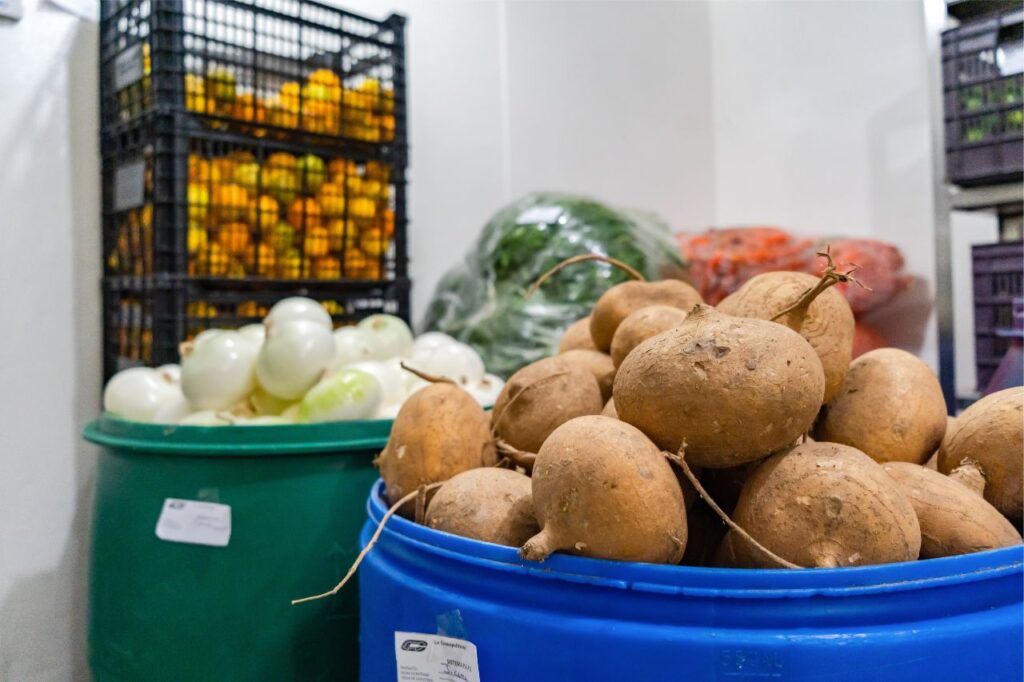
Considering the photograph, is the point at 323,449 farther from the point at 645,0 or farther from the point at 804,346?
the point at 645,0

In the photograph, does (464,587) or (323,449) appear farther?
(323,449)

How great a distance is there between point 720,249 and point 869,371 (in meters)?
Answer: 1.34

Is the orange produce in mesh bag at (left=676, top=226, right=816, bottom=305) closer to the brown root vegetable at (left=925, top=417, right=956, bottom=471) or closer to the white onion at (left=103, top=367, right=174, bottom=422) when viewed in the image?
the brown root vegetable at (left=925, top=417, right=956, bottom=471)

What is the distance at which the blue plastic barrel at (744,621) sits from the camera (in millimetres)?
581

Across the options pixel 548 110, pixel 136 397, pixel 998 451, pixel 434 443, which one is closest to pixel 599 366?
pixel 434 443

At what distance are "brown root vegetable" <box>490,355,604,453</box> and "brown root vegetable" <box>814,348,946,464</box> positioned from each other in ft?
0.85

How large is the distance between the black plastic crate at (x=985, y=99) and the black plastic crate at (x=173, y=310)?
148cm

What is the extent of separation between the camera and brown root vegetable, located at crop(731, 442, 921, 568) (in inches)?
25.0

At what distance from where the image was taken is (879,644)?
58cm

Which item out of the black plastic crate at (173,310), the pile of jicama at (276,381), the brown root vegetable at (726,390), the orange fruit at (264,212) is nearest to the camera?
the brown root vegetable at (726,390)

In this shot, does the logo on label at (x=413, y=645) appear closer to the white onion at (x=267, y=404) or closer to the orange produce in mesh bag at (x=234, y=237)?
the white onion at (x=267, y=404)

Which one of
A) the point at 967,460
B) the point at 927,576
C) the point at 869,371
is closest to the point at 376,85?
the point at 869,371

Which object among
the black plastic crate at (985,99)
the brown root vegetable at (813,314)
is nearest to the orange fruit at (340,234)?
the brown root vegetable at (813,314)

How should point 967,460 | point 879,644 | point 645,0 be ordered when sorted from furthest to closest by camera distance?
point 645,0 → point 967,460 → point 879,644
